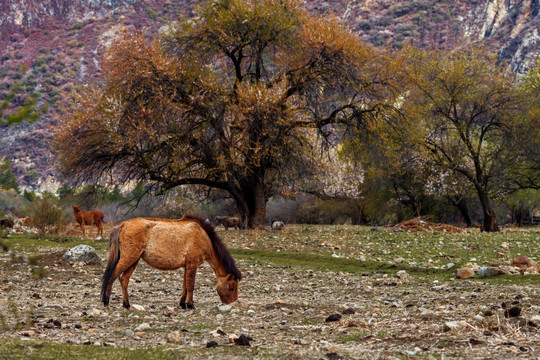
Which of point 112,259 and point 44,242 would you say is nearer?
point 112,259

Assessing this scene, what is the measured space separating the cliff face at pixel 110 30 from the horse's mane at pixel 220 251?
8162cm

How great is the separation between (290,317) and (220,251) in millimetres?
1794

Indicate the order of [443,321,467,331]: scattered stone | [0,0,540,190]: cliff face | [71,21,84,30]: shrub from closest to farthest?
[443,321,467,331]: scattered stone, [0,0,540,190]: cliff face, [71,21,84,30]: shrub

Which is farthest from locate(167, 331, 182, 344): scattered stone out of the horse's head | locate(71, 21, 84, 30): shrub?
locate(71, 21, 84, 30): shrub

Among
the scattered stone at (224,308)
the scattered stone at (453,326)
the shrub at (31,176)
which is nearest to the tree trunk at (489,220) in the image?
the scattered stone at (224,308)

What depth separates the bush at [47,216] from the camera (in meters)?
24.6

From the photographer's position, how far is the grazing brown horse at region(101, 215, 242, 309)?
8680 millimetres

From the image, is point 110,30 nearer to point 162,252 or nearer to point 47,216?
point 47,216

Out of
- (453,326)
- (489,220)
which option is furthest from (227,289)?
(489,220)

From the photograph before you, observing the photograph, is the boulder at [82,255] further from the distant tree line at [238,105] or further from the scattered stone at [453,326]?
the scattered stone at [453,326]

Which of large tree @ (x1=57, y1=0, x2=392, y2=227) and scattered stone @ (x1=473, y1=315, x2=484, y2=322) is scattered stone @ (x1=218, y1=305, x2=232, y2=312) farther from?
large tree @ (x1=57, y1=0, x2=392, y2=227)

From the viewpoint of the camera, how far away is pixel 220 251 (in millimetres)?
9031

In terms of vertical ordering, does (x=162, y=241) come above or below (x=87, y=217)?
above

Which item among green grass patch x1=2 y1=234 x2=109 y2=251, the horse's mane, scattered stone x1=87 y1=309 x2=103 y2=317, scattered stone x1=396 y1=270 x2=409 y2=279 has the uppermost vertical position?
the horse's mane
